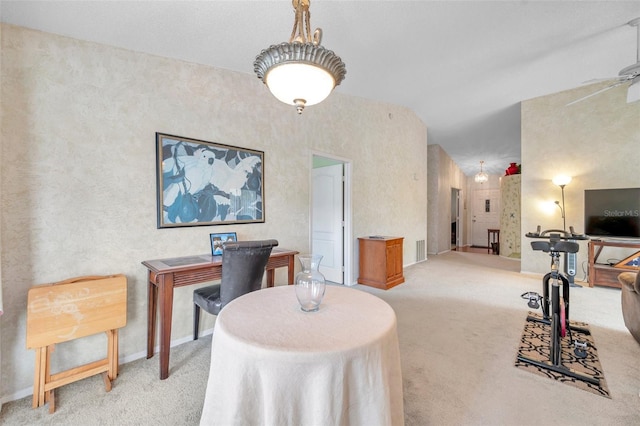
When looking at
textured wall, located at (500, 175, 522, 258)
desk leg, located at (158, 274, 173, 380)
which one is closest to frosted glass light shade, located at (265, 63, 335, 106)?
desk leg, located at (158, 274, 173, 380)

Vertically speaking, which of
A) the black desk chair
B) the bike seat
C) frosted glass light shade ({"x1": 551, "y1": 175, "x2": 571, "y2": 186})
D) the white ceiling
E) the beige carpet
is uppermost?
the white ceiling

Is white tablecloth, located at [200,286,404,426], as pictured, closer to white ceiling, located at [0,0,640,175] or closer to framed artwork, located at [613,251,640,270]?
white ceiling, located at [0,0,640,175]

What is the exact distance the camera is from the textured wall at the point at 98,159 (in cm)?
177

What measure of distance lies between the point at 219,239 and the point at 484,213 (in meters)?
10.1

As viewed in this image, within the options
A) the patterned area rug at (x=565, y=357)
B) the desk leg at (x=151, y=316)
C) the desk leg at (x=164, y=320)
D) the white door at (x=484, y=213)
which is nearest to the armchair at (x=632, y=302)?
the patterned area rug at (x=565, y=357)

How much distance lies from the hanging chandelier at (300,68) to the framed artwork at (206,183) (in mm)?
1417

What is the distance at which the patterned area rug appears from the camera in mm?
1847

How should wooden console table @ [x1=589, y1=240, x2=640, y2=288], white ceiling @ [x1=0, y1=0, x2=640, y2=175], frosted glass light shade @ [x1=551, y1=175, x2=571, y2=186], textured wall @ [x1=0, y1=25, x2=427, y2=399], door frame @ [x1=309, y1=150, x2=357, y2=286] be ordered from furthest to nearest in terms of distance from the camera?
frosted glass light shade @ [x1=551, y1=175, x2=571, y2=186] < door frame @ [x1=309, y1=150, x2=357, y2=286] < wooden console table @ [x1=589, y1=240, x2=640, y2=288] < white ceiling @ [x1=0, y1=0, x2=640, y2=175] < textured wall @ [x1=0, y1=25, x2=427, y2=399]

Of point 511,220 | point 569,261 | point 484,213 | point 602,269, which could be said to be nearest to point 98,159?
point 569,261

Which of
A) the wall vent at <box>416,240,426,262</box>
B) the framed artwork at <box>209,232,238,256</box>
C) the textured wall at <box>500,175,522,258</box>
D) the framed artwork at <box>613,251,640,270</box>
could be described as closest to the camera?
the framed artwork at <box>209,232,238,256</box>

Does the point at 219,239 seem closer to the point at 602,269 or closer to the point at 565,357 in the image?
the point at 565,357

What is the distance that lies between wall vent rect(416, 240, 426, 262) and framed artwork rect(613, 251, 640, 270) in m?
3.04

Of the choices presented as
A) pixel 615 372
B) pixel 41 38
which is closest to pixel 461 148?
pixel 615 372

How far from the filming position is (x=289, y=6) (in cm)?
204
